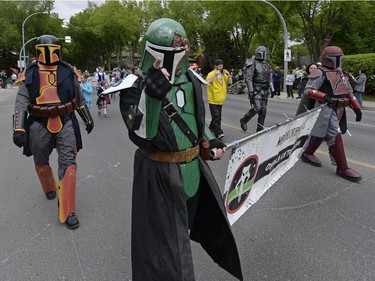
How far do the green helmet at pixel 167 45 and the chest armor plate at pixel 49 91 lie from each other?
186cm

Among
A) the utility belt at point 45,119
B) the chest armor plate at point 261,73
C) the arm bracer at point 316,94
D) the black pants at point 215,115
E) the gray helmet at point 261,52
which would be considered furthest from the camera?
the black pants at point 215,115

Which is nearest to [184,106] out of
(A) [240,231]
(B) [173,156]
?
(B) [173,156]

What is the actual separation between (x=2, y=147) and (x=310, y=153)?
6083 millimetres

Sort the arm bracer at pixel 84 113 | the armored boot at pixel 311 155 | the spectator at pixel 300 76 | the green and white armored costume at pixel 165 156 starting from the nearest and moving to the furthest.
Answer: the green and white armored costume at pixel 165 156 → the arm bracer at pixel 84 113 → the armored boot at pixel 311 155 → the spectator at pixel 300 76

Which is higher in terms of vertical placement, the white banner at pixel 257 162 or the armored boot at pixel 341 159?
the white banner at pixel 257 162

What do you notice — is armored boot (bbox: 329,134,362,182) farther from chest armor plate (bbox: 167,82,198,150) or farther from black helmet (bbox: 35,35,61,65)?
black helmet (bbox: 35,35,61,65)

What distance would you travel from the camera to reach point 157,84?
5.91 ft

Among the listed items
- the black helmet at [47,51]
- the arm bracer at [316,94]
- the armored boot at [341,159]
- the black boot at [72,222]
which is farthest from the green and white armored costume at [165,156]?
the armored boot at [341,159]

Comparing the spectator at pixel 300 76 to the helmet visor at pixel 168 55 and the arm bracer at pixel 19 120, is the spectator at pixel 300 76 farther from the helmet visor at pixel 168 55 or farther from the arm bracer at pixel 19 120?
the helmet visor at pixel 168 55

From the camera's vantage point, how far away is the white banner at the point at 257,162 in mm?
2445

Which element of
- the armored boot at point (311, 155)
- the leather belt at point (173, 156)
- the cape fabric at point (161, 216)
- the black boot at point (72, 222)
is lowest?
the black boot at point (72, 222)

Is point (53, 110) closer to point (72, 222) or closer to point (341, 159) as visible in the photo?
point (72, 222)

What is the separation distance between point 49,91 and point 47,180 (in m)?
1.15

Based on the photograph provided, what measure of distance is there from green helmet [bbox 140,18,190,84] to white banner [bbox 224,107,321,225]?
0.69m
